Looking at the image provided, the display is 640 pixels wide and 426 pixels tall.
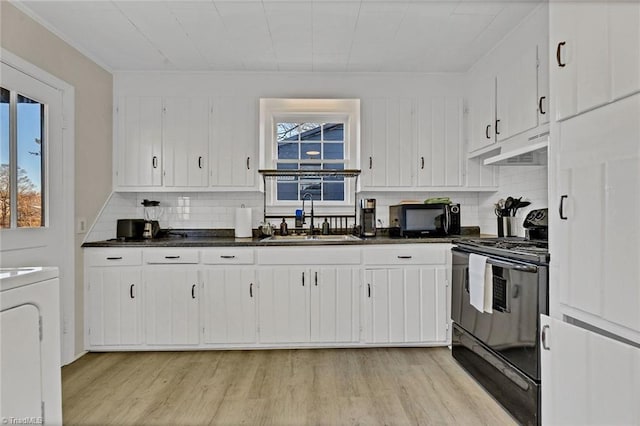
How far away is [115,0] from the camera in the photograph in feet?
7.80

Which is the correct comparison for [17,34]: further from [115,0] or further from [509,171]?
[509,171]

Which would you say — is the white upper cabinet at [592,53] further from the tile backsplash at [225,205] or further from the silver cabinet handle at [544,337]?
the tile backsplash at [225,205]

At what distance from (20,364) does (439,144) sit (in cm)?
328

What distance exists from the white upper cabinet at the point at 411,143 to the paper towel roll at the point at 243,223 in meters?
1.11

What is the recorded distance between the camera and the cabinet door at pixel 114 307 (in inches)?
121

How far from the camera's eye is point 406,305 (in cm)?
314

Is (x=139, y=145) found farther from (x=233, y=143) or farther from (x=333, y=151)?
(x=333, y=151)

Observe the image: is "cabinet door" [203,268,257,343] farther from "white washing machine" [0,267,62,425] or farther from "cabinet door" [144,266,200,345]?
"white washing machine" [0,267,62,425]

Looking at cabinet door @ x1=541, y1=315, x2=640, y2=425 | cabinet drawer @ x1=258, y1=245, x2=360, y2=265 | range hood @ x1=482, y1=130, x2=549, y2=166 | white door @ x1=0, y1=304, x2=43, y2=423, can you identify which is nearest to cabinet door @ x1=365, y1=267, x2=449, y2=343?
cabinet drawer @ x1=258, y1=245, x2=360, y2=265

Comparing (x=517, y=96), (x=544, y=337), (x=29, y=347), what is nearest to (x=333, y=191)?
(x=517, y=96)

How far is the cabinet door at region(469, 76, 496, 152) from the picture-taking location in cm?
310

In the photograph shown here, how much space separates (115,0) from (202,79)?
1.15 metres

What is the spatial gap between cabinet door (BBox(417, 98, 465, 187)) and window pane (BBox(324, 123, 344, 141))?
0.75 metres

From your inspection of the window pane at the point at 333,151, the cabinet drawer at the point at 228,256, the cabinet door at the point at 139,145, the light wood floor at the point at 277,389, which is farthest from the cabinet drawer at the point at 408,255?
the cabinet door at the point at 139,145
